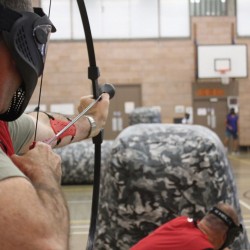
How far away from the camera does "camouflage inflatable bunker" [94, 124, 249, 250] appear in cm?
340

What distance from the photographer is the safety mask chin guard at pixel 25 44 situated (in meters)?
1.16

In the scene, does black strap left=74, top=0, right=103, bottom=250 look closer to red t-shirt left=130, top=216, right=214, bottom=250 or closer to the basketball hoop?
red t-shirt left=130, top=216, right=214, bottom=250

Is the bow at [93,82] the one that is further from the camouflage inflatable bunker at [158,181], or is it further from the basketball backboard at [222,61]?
the basketball backboard at [222,61]

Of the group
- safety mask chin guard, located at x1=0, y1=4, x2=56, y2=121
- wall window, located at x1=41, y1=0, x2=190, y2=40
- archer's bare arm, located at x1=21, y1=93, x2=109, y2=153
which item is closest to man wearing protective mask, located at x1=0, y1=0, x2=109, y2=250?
safety mask chin guard, located at x1=0, y1=4, x2=56, y2=121

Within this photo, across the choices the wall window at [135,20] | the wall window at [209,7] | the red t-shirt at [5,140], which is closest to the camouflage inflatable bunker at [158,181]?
the red t-shirt at [5,140]

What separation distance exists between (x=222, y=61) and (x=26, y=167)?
1489 centimetres

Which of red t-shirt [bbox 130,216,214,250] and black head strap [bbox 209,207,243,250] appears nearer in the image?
red t-shirt [bbox 130,216,214,250]

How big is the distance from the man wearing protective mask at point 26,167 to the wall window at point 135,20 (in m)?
15.3

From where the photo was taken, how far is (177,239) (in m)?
3.16

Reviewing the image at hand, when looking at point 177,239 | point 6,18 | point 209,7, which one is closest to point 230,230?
point 177,239

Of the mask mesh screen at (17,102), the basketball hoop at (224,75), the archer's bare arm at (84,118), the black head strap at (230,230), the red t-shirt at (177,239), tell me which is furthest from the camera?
the basketball hoop at (224,75)

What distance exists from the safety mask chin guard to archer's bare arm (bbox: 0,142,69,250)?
0.62 feet

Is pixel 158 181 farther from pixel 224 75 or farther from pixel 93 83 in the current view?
pixel 224 75

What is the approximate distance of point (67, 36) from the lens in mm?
16406
